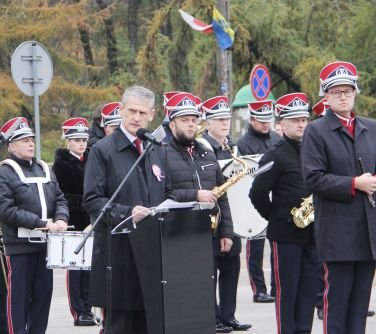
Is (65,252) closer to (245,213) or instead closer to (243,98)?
(245,213)

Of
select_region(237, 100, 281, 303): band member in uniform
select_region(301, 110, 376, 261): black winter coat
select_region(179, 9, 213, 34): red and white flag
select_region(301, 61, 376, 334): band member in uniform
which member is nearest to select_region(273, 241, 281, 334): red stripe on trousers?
select_region(301, 61, 376, 334): band member in uniform

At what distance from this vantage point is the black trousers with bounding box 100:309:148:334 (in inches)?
309

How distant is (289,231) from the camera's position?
9.34 metres

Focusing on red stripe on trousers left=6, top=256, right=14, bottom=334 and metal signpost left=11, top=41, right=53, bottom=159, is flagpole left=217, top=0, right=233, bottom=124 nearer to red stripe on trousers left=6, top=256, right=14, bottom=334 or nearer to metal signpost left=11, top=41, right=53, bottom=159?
metal signpost left=11, top=41, right=53, bottom=159

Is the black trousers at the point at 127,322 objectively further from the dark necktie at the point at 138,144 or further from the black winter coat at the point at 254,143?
the black winter coat at the point at 254,143

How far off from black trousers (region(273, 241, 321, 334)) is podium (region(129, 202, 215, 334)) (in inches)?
66.9

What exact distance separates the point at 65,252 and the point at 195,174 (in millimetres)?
1331

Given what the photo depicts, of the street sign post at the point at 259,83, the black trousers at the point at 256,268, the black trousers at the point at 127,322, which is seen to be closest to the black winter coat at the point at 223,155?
the black trousers at the point at 256,268

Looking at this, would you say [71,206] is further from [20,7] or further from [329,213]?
[20,7]

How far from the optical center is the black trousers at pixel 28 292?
9586mm

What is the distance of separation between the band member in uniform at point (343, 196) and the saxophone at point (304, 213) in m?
1.22

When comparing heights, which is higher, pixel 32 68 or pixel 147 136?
pixel 32 68

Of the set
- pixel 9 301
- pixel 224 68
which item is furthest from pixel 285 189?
pixel 224 68

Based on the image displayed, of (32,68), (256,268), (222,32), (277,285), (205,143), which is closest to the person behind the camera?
(277,285)
